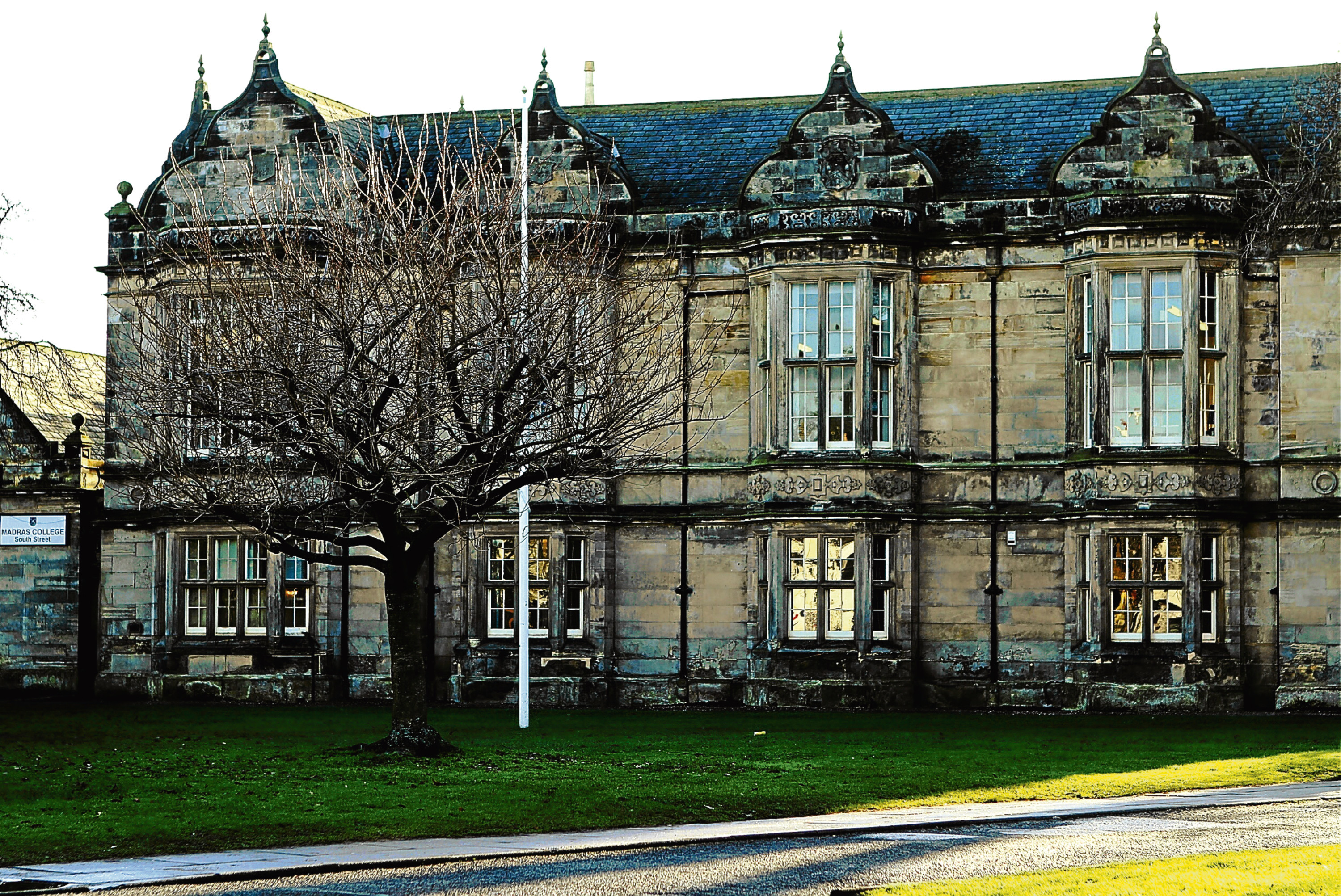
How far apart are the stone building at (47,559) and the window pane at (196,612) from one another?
2.84 metres

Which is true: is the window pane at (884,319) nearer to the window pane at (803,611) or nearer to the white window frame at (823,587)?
the white window frame at (823,587)

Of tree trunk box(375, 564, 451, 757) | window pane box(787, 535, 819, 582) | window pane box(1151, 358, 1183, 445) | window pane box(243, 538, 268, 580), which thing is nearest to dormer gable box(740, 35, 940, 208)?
window pane box(1151, 358, 1183, 445)

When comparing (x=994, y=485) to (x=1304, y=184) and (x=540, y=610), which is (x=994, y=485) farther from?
(x=1304, y=184)

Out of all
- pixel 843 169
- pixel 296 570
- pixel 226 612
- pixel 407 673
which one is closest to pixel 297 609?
pixel 296 570

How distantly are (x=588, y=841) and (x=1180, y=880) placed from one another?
19.1ft

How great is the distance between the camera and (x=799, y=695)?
110 feet

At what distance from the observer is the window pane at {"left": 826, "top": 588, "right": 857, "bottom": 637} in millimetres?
33844

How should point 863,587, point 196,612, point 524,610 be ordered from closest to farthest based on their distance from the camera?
1. point 524,610
2. point 863,587
3. point 196,612

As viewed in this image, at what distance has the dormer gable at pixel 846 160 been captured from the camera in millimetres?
34188

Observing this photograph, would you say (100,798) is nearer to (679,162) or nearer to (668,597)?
(668,597)

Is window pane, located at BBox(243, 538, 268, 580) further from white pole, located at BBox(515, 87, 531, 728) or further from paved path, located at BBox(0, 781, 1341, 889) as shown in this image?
paved path, located at BBox(0, 781, 1341, 889)

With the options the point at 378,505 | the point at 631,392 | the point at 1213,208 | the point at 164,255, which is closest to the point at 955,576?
the point at 1213,208

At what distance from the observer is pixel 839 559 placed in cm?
3384

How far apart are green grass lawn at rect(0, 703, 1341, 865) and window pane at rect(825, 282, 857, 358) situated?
21.5ft
